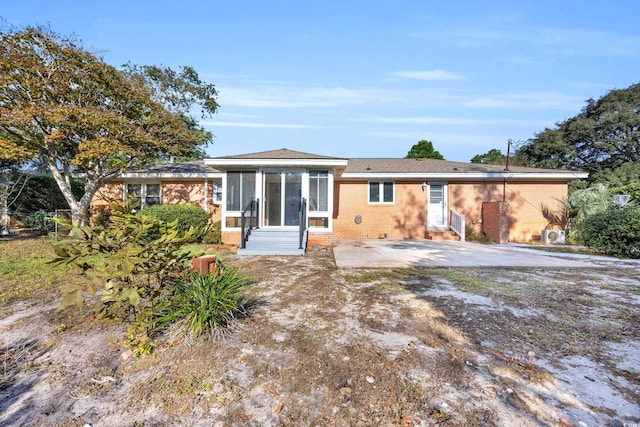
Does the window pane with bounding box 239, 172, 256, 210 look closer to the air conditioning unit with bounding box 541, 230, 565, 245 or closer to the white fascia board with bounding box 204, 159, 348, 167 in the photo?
the white fascia board with bounding box 204, 159, 348, 167

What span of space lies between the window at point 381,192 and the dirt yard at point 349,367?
337 inches

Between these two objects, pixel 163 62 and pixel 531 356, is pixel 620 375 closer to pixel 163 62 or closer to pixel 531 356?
pixel 531 356

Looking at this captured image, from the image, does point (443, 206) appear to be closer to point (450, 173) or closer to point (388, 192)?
point (450, 173)

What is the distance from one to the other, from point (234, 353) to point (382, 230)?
10.5m

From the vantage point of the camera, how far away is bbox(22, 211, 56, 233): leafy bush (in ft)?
40.1

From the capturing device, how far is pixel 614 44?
10055mm

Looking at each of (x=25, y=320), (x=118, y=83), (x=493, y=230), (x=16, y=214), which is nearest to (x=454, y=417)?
(x=25, y=320)

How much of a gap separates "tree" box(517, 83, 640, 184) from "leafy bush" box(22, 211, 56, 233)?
3068 centimetres

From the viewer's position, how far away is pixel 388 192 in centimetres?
1249

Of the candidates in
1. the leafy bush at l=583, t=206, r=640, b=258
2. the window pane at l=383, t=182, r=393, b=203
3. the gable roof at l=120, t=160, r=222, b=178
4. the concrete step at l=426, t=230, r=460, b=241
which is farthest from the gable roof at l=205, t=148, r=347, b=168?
the leafy bush at l=583, t=206, r=640, b=258

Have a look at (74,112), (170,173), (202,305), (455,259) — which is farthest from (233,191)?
(202,305)

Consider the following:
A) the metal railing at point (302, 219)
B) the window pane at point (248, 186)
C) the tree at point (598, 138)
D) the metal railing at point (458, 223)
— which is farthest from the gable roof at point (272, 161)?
the tree at point (598, 138)

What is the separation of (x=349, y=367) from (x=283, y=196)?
7.83 m

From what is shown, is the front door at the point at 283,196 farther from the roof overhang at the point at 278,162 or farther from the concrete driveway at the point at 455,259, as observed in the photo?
the concrete driveway at the point at 455,259
